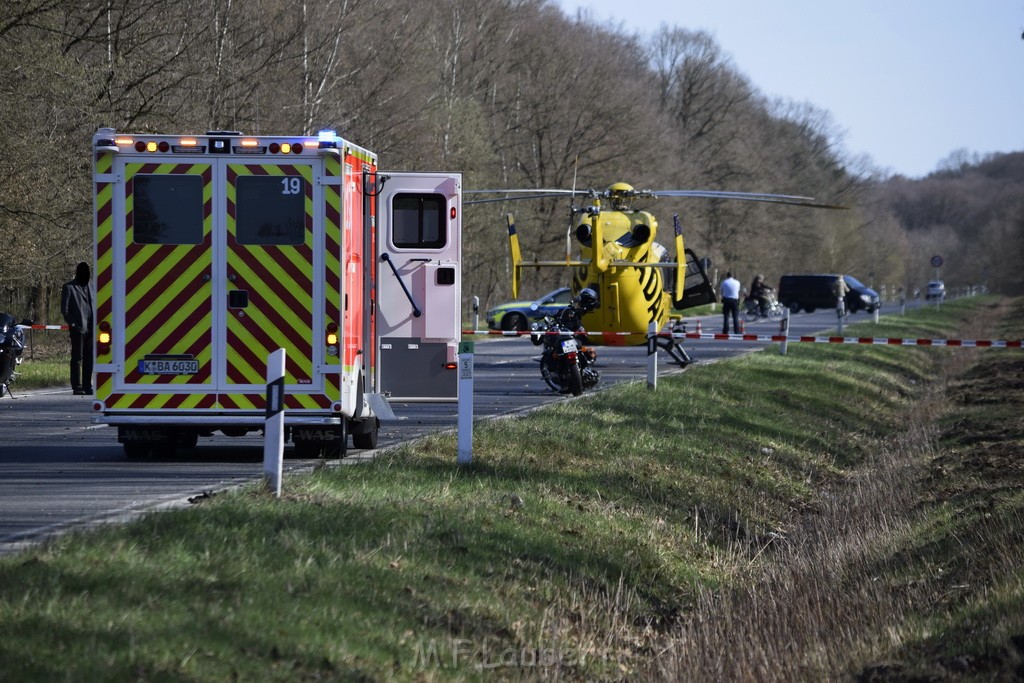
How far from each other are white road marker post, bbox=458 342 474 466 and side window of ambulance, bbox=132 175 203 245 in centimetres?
259

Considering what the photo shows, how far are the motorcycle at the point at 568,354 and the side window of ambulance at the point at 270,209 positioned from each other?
9.61 m

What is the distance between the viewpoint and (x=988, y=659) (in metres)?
6.96

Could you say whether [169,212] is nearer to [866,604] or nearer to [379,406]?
[379,406]

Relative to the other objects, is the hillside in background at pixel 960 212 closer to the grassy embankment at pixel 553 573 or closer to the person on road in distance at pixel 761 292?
the person on road in distance at pixel 761 292

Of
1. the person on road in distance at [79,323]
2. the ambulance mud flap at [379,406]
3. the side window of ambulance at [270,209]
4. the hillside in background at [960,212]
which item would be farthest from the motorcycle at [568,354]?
the hillside in background at [960,212]

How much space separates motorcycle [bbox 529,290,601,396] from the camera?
2220 cm

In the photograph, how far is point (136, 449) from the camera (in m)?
13.7

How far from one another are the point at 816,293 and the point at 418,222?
218 ft

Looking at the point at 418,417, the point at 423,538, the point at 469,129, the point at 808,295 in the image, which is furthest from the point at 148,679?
the point at 808,295

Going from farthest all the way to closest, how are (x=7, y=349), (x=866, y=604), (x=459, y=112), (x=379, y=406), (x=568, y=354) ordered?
(x=459, y=112) → (x=568, y=354) → (x=7, y=349) → (x=379, y=406) → (x=866, y=604)

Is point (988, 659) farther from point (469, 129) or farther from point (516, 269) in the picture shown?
point (469, 129)

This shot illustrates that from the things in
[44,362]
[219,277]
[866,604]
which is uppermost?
[219,277]

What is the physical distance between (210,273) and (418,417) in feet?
19.4

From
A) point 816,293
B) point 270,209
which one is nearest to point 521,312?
A: point 270,209
